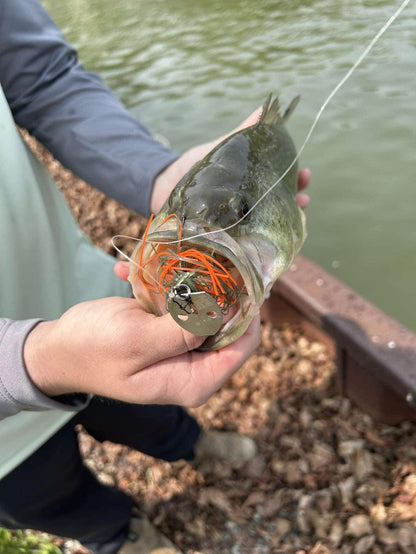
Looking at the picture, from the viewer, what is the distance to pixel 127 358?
1.52 m

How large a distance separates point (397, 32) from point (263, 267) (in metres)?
7.07

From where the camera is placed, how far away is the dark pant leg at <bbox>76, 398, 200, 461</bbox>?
2420mm

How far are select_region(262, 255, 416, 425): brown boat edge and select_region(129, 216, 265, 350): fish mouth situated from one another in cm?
108

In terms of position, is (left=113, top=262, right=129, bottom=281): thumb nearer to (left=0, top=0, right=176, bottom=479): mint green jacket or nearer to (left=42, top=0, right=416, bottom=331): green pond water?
(left=0, top=0, right=176, bottom=479): mint green jacket

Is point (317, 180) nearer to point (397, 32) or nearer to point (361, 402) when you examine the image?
point (361, 402)

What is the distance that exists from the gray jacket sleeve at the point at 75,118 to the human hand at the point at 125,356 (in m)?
1.07

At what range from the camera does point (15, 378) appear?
1.54m

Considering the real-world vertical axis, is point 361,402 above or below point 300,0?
below

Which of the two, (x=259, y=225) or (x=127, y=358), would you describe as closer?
(x=127, y=358)

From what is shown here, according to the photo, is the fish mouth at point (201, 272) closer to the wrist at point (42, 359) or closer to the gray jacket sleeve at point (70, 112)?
the wrist at point (42, 359)

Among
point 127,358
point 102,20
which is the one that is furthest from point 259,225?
point 102,20

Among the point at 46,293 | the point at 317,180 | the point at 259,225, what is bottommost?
the point at 317,180

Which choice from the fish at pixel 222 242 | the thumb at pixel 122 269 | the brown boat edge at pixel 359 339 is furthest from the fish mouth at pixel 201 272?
the brown boat edge at pixel 359 339

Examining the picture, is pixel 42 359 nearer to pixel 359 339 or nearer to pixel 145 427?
pixel 145 427
